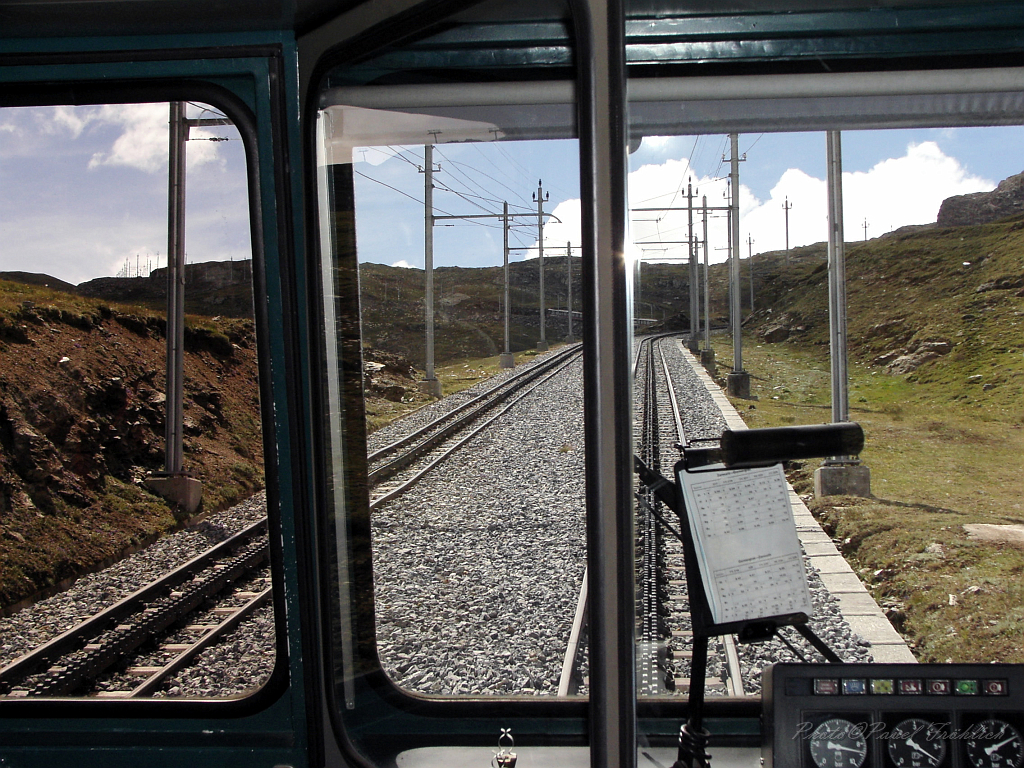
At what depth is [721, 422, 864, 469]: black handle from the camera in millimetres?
1368

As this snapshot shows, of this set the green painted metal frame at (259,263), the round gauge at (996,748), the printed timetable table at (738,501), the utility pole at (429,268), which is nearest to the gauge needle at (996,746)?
the round gauge at (996,748)

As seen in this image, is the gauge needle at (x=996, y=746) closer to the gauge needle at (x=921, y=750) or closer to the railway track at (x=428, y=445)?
the gauge needle at (x=921, y=750)

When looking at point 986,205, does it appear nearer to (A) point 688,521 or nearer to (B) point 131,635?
(A) point 688,521

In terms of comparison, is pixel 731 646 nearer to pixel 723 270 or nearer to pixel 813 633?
pixel 813 633

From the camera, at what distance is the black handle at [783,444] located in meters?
1.37

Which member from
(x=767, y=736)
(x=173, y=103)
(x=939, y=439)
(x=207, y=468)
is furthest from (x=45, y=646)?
(x=939, y=439)

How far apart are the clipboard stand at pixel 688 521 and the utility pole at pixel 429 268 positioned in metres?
0.53

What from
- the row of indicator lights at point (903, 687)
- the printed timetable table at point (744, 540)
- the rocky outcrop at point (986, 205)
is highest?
the rocky outcrop at point (986, 205)

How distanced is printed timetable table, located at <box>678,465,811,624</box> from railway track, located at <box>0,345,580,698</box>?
0.44 m

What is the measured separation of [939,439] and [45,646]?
3.48m

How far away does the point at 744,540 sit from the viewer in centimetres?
142

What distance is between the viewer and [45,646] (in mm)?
3186

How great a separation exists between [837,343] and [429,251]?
2.99ft

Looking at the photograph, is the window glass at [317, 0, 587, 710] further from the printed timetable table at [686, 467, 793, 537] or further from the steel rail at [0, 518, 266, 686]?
the steel rail at [0, 518, 266, 686]
